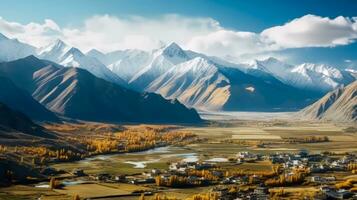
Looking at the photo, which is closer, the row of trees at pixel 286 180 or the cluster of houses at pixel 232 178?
the cluster of houses at pixel 232 178

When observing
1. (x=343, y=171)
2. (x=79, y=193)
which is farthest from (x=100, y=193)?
(x=343, y=171)

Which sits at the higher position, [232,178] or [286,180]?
[286,180]

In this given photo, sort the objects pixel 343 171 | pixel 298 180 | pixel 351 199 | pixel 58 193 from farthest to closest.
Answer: pixel 343 171 → pixel 298 180 → pixel 58 193 → pixel 351 199

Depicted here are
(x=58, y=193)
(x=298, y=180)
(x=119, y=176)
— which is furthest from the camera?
(x=119, y=176)

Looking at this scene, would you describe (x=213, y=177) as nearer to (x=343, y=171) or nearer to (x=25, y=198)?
(x=343, y=171)

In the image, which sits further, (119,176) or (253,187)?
(119,176)

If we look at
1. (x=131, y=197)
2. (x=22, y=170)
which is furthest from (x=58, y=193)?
(x=22, y=170)

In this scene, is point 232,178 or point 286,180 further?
point 232,178

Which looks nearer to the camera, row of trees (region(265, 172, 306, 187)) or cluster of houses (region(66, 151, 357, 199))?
cluster of houses (region(66, 151, 357, 199))

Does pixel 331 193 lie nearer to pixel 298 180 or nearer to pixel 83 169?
pixel 298 180
